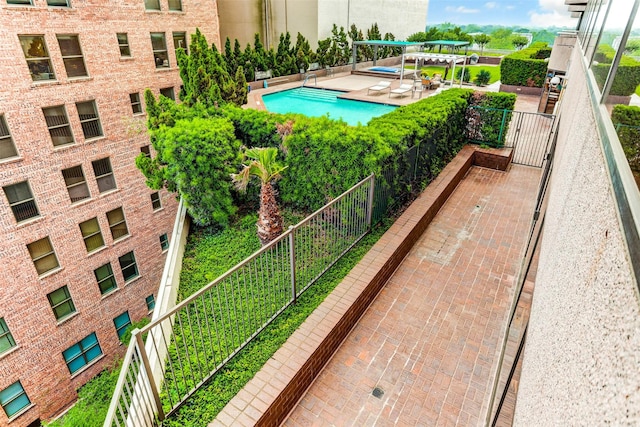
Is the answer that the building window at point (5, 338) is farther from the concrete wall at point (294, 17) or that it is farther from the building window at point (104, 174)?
the concrete wall at point (294, 17)

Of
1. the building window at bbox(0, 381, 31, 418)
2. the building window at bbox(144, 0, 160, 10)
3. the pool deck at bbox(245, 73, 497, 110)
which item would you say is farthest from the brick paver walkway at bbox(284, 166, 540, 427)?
the building window at bbox(144, 0, 160, 10)

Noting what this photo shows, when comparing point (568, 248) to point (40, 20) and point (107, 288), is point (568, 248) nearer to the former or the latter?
point (40, 20)

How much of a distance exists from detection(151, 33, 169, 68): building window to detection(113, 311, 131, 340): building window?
13.1 metres

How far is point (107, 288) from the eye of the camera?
61.5 ft

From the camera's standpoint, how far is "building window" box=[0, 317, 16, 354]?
573 inches

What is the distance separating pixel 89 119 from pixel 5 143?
340cm

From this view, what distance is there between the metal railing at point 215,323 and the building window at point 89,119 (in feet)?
46.9

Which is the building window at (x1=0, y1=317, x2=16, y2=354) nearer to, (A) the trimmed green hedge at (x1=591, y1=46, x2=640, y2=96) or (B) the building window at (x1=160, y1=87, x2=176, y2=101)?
(B) the building window at (x1=160, y1=87, x2=176, y2=101)

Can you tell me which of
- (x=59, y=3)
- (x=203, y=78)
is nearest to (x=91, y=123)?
(x=59, y=3)

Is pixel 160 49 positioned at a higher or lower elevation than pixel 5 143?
higher

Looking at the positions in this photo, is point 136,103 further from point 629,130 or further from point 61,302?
point 629,130

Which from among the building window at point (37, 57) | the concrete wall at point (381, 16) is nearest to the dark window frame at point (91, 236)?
the building window at point (37, 57)

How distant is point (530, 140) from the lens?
12.9 meters

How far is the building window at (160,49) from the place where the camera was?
1880cm
